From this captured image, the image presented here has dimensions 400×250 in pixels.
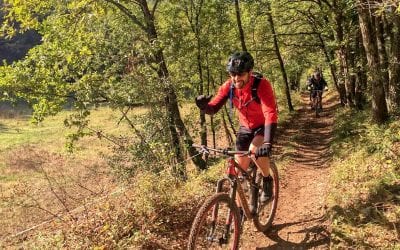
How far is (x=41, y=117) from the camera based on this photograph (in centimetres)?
1641

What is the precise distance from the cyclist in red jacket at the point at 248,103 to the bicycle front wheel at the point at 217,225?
80 centimetres

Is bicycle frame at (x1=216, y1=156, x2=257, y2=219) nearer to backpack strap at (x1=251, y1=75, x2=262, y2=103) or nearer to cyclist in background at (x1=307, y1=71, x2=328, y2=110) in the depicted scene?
backpack strap at (x1=251, y1=75, x2=262, y2=103)

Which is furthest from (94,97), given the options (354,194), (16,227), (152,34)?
(354,194)

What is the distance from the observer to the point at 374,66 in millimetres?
11297

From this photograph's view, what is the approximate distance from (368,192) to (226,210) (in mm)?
3627

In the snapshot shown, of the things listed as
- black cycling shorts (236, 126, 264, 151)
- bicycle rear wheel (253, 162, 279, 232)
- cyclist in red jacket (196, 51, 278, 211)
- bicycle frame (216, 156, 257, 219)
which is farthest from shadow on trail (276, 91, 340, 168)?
bicycle frame (216, 156, 257, 219)

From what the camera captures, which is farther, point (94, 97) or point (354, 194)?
point (94, 97)

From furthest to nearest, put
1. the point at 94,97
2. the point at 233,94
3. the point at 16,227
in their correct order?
the point at 16,227
the point at 94,97
the point at 233,94

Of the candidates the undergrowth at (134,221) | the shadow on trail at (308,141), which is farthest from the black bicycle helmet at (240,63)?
the shadow on trail at (308,141)

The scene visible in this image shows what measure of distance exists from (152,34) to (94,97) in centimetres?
304

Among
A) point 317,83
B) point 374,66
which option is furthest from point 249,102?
point 317,83

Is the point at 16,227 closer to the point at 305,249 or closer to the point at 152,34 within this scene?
the point at 152,34

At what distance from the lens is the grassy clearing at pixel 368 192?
242 inches

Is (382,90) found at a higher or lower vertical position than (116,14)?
lower
